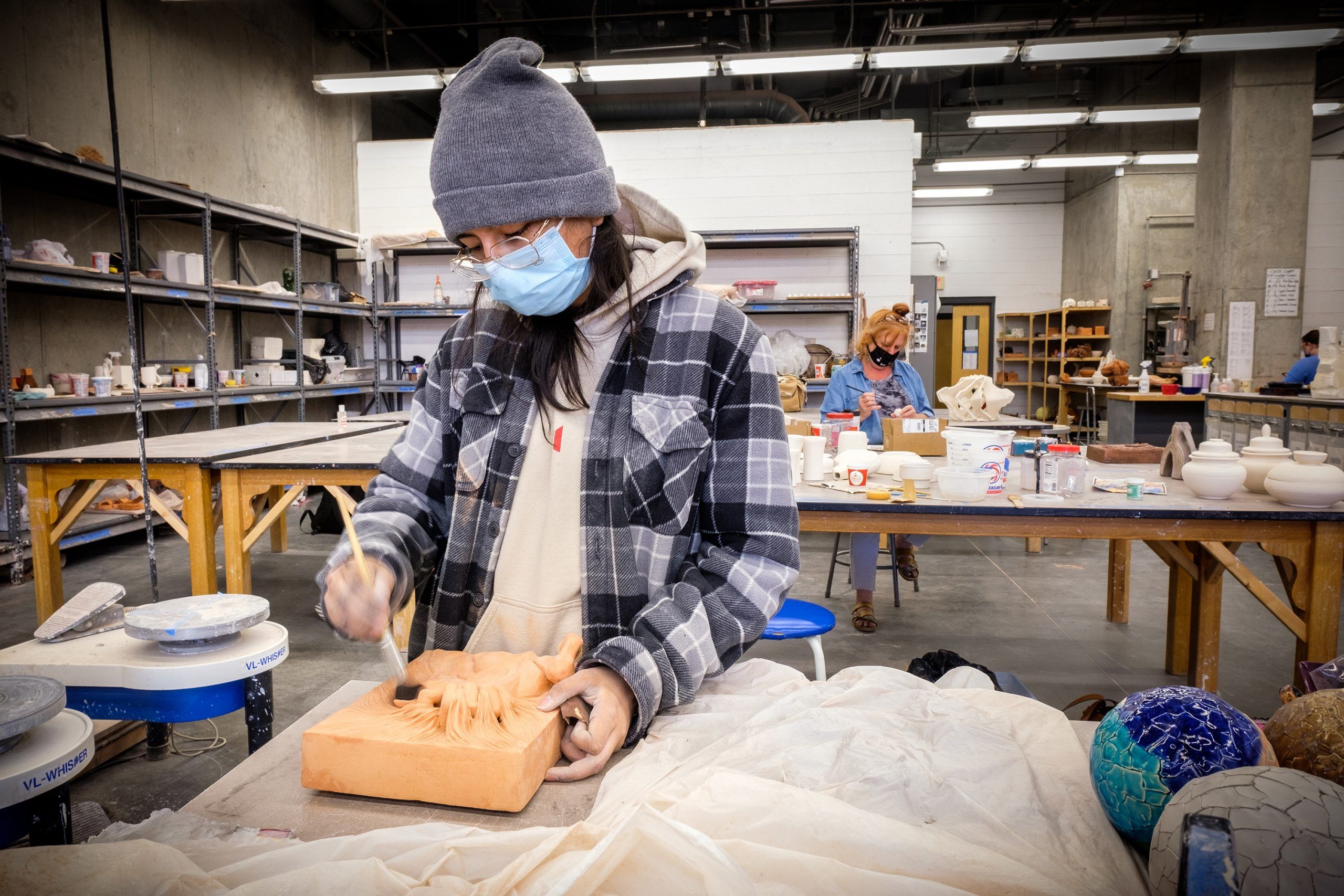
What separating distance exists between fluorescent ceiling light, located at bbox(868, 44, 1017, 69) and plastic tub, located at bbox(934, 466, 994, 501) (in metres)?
5.33

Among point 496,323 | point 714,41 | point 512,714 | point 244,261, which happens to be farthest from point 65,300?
point 714,41

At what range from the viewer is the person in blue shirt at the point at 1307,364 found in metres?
7.94


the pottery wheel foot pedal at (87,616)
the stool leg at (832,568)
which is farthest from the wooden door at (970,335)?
the pottery wheel foot pedal at (87,616)

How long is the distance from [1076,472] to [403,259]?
8174mm

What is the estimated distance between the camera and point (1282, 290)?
881 cm

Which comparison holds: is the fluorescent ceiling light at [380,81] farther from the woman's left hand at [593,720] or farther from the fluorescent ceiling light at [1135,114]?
the woman's left hand at [593,720]

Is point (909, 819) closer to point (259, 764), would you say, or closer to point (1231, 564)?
point (259, 764)

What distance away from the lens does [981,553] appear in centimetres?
587

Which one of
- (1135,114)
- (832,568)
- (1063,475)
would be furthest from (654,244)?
(1135,114)

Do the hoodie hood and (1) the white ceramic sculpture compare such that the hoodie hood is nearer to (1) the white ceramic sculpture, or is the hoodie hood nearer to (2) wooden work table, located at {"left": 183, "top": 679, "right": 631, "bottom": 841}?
(2) wooden work table, located at {"left": 183, "top": 679, "right": 631, "bottom": 841}

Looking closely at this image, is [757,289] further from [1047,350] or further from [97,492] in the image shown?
[1047,350]

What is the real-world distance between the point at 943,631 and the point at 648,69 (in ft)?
17.6

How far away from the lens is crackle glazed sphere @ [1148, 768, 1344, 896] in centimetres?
65

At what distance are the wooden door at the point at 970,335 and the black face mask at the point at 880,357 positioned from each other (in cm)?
1030
